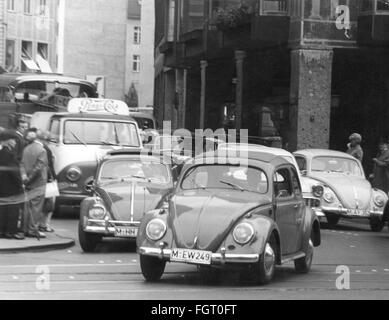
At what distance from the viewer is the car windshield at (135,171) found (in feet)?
56.8

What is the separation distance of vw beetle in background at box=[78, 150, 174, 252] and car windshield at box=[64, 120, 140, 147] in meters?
4.44

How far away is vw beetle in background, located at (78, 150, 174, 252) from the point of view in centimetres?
1563

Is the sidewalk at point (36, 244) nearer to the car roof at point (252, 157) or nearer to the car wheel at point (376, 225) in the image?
the car roof at point (252, 157)

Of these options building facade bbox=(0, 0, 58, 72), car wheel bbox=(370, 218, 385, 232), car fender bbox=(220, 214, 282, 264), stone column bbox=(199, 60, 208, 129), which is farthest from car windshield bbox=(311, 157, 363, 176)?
building facade bbox=(0, 0, 58, 72)

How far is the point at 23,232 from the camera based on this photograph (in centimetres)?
1705

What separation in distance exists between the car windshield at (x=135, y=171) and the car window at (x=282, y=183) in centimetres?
384

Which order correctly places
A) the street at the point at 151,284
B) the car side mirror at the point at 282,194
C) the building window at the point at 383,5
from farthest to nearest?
the building window at the point at 383,5
the car side mirror at the point at 282,194
the street at the point at 151,284

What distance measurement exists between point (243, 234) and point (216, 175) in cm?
147

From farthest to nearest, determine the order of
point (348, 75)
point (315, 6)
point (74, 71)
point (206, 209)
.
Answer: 1. point (74, 71)
2. point (348, 75)
3. point (315, 6)
4. point (206, 209)

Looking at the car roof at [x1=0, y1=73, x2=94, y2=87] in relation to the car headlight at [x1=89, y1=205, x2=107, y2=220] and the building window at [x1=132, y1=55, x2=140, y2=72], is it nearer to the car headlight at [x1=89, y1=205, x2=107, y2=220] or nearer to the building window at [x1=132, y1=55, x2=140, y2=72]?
the car headlight at [x1=89, y1=205, x2=107, y2=220]

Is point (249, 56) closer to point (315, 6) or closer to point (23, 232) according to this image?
point (315, 6)

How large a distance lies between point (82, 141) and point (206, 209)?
32.8 feet

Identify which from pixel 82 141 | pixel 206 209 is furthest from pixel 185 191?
pixel 82 141

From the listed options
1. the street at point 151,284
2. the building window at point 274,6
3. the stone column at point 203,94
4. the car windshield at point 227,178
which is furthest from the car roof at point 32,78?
the car windshield at point 227,178
